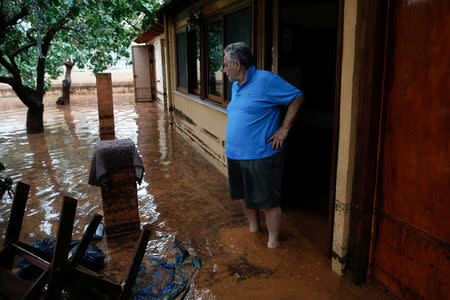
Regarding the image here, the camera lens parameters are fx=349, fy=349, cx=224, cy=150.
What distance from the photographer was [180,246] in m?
3.40

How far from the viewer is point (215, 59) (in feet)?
20.0

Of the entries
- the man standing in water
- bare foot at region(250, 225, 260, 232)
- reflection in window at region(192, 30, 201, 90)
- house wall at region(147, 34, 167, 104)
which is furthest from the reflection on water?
house wall at region(147, 34, 167, 104)

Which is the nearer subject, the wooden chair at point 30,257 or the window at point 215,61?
the wooden chair at point 30,257

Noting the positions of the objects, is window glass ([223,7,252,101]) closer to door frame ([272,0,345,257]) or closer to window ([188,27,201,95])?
door frame ([272,0,345,257])

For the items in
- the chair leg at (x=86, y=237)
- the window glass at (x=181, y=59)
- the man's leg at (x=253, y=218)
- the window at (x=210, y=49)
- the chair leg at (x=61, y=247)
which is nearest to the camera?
the chair leg at (x=61, y=247)

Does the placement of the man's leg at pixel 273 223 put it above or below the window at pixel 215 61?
below

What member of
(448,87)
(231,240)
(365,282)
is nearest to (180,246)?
(231,240)

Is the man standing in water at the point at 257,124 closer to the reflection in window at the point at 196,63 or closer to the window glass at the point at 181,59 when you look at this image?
the reflection in window at the point at 196,63

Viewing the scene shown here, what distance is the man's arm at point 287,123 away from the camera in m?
A: 2.91

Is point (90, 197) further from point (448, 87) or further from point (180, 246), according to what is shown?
point (448, 87)

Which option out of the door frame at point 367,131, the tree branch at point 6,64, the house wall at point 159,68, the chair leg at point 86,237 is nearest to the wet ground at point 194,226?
the door frame at point 367,131

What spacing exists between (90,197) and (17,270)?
180 cm

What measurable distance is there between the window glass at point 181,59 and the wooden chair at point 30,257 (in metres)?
5.97

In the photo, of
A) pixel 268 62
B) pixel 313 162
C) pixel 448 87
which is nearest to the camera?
pixel 448 87
